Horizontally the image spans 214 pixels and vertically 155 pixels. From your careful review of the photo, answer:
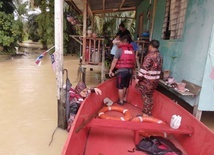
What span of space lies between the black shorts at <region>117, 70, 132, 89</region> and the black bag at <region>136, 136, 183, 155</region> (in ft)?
5.14

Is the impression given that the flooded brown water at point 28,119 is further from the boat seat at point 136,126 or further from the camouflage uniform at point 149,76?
the camouflage uniform at point 149,76

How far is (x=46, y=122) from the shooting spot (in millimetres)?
3578

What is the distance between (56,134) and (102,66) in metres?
2.53

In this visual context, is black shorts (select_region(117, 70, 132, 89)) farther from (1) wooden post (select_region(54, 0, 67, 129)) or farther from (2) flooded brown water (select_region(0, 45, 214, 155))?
(2) flooded brown water (select_region(0, 45, 214, 155))

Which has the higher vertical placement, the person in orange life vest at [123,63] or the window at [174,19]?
the window at [174,19]

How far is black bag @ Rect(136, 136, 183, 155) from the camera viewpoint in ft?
7.99

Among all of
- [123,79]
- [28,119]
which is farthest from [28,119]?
[123,79]

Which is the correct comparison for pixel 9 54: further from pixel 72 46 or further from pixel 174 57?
pixel 174 57

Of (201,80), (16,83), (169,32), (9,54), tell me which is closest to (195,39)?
(201,80)

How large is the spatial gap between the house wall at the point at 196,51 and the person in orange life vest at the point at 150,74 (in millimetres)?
627

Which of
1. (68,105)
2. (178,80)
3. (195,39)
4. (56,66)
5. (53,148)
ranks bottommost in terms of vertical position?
(53,148)

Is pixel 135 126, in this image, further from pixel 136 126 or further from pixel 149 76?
pixel 149 76

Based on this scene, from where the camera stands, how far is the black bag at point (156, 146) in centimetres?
244

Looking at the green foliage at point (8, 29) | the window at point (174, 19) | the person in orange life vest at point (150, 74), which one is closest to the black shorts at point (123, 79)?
the person in orange life vest at point (150, 74)
